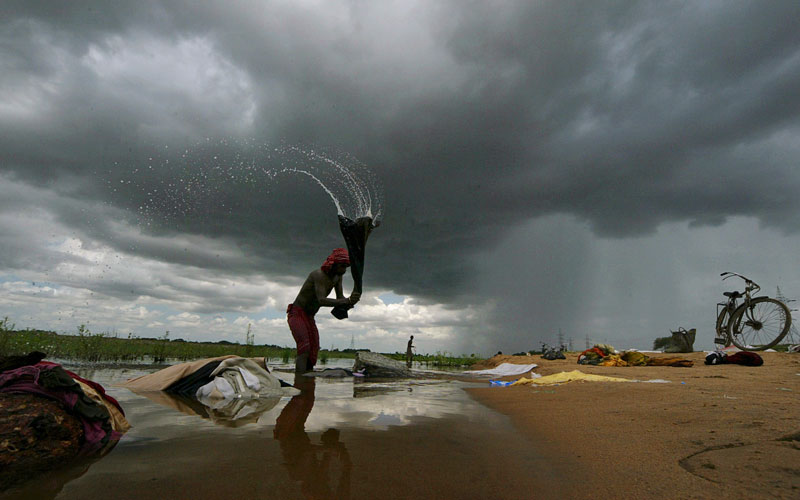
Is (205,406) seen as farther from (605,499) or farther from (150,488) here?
(605,499)

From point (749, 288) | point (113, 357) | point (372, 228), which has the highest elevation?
point (372, 228)

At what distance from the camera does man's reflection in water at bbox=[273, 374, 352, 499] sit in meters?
1.87

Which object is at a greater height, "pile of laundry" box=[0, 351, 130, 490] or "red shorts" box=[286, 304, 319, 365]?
"red shorts" box=[286, 304, 319, 365]

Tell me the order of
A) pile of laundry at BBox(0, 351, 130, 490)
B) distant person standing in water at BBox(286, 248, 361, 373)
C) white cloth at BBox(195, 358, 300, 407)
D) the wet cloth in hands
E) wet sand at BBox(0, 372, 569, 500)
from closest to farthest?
wet sand at BBox(0, 372, 569, 500), pile of laundry at BBox(0, 351, 130, 490), white cloth at BBox(195, 358, 300, 407), distant person standing in water at BBox(286, 248, 361, 373), the wet cloth in hands

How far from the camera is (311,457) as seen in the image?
2363 mm

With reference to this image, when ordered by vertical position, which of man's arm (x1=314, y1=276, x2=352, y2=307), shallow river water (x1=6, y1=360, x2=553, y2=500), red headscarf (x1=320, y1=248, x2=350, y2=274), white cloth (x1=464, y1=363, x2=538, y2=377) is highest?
red headscarf (x1=320, y1=248, x2=350, y2=274)

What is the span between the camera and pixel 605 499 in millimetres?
1803

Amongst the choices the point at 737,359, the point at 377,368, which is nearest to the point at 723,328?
the point at 737,359

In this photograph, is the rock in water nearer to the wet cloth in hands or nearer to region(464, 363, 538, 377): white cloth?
the wet cloth in hands

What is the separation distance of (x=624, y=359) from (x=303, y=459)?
14452 millimetres

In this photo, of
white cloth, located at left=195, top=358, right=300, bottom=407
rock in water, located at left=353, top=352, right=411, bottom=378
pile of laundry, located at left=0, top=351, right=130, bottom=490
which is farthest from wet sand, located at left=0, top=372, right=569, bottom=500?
rock in water, located at left=353, top=352, right=411, bottom=378

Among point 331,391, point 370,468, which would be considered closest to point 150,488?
point 370,468

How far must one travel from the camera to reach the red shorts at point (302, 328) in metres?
8.23

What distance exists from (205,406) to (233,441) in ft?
6.28
